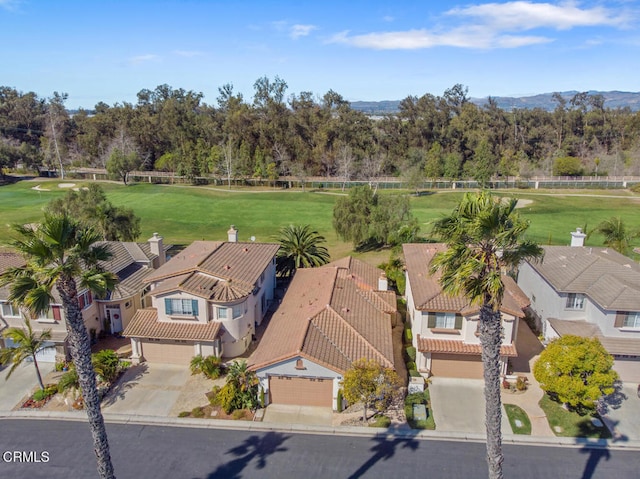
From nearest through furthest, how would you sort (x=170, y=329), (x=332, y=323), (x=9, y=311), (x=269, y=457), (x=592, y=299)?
1. (x=269, y=457)
2. (x=332, y=323)
3. (x=592, y=299)
4. (x=170, y=329)
5. (x=9, y=311)

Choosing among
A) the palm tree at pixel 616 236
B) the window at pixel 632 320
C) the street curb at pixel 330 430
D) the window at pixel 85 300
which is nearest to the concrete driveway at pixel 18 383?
the street curb at pixel 330 430

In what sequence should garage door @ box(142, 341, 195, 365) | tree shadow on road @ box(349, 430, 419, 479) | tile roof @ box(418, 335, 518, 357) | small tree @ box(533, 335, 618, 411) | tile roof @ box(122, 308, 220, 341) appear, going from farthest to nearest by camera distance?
garage door @ box(142, 341, 195, 365) < tile roof @ box(122, 308, 220, 341) < tile roof @ box(418, 335, 518, 357) < small tree @ box(533, 335, 618, 411) < tree shadow on road @ box(349, 430, 419, 479)

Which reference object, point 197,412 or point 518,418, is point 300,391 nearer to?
point 197,412

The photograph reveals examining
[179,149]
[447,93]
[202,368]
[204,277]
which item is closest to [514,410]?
[202,368]

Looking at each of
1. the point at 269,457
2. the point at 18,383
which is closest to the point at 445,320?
the point at 269,457

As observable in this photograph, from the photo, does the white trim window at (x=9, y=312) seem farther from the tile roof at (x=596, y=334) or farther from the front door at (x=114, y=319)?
the tile roof at (x=596, y=334)

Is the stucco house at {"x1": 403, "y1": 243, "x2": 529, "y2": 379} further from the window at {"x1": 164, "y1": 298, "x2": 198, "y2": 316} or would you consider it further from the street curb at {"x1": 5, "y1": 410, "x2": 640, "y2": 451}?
the window at {"x1": 164, "y1": 298, "x2": 198, "y2": 316}

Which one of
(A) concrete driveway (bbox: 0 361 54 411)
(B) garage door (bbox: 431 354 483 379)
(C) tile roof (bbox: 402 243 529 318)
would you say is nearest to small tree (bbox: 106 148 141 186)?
(A) concrete driveway (bbox: 0 361 54 411)
